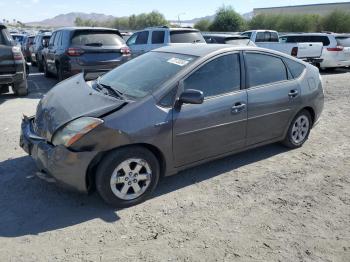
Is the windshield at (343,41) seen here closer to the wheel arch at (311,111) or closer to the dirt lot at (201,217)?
the wheel arch at (311,111)

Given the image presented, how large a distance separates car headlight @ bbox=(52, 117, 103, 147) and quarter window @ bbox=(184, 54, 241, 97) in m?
1.13

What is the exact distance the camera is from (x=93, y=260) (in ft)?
10.1

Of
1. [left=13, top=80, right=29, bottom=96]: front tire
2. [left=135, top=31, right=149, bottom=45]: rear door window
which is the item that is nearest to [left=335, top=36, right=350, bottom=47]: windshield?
[left=135, top=31, right=149, bottom=45]: rear door window

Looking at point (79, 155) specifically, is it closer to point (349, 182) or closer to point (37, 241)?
point (37, 241)

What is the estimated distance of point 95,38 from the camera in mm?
9836

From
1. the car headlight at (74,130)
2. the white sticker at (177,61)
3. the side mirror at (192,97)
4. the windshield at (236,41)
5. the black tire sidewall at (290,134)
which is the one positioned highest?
the white sticker at (177,61)

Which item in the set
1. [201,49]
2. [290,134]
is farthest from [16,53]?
[290,134]

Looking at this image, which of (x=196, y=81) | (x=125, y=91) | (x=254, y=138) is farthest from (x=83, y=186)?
(x=254, y=138)

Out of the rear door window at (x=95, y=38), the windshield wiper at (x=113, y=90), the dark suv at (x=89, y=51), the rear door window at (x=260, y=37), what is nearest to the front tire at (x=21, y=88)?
the dark suv at (x=89, y=51)

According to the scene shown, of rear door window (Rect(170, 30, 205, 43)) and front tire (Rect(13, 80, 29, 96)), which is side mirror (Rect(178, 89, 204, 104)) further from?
rear door window (Rect(170, 30, 205, 43))

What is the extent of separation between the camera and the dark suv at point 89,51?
948cm

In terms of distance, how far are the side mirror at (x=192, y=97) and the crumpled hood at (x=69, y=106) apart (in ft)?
2.11

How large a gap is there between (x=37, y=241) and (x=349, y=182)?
3.64 meters

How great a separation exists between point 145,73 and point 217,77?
0.86 metres
